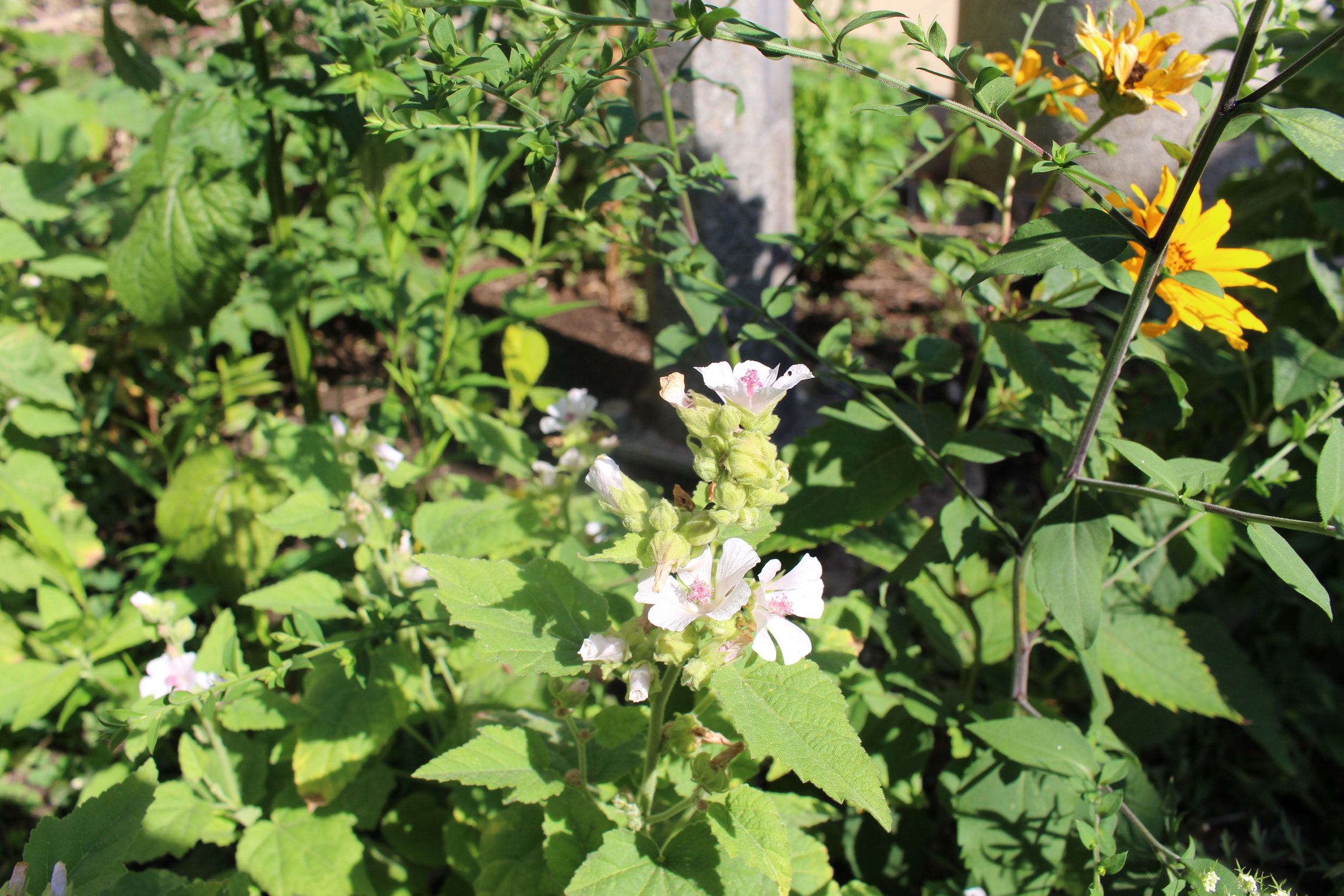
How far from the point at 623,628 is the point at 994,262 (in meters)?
0.62

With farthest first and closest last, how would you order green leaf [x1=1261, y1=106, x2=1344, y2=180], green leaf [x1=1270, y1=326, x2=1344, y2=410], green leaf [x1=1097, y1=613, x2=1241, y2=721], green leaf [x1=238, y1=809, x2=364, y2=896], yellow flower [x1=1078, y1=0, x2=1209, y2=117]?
green leaf [x1=1270, y1=326, x2=1344, y2=410]
green leaf [x1=1097, y1=613, x2=1241, y2=721]
green leaf [x1=238, y1=809, x2=364, y2=896]
yellow flower [x1=1078, y1=0, x2=1209, y2=117]
green leaf [x1=1261, y1=106, x2=1344, y2=180]

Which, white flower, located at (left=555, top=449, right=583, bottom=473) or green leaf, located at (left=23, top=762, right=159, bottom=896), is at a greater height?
white flower, located at (left=555, top=449, right=583, bottom=473)

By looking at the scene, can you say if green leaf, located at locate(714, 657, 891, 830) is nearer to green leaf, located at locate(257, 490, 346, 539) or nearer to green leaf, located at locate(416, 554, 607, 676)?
green leaf, located at locate(416, 554, 607, 676)

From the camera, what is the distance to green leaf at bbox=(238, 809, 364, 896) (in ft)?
4.42

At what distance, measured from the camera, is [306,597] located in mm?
1484

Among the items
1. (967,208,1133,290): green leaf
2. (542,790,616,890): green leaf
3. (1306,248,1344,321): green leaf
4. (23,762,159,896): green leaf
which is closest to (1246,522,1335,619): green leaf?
(967,208,1133,290): green leaf

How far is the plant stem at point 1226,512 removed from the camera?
0.89 metres

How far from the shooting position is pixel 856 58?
3666 mm

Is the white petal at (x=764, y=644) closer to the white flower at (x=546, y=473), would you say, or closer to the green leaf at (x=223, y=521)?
the white flower at (x=546, y=473)

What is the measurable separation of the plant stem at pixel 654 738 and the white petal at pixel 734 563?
0.16 meters

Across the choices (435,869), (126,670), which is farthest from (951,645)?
Result: (126,670)

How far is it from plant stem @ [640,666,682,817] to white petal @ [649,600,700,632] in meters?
0.14

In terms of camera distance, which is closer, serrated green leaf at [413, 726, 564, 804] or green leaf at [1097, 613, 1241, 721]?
serrated green leaf at [413, 726, 564, 804]

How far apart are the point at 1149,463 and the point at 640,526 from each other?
2.07 ft
